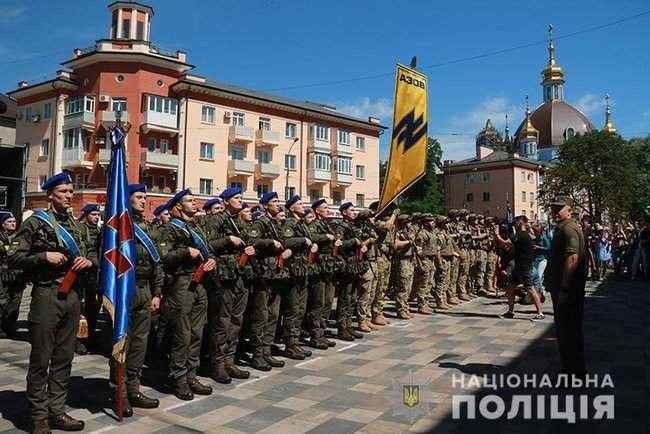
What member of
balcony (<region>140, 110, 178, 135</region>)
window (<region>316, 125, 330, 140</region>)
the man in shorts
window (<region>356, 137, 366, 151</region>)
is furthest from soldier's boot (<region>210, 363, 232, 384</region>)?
window (<region>356, 137, 366, 151</region>)

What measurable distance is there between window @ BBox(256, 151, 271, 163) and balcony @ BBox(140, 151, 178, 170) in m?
7.61

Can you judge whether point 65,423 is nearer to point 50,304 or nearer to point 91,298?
point 50,304

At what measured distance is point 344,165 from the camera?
165ft

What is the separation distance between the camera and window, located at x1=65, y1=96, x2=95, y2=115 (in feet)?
128

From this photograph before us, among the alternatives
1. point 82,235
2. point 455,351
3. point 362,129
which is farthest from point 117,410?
point 362,129

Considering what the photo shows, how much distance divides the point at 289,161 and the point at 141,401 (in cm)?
4219

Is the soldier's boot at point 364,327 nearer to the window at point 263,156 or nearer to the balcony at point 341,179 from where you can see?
the window at point 263,156

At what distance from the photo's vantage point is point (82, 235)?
5.04 meters

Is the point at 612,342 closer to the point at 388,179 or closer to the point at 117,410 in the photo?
the point at 388,179

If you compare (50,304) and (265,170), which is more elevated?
(265,170)

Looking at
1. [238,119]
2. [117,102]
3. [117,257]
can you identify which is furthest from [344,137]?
[117,257]

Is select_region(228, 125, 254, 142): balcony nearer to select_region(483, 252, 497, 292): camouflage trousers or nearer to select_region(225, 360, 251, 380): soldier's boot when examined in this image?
select_region(483, 252, 497, 292): camouflage trousers

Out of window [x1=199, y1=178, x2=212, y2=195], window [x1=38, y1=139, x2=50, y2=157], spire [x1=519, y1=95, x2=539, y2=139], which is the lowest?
window [x1=199, y1=178, x2=212, y2=195]

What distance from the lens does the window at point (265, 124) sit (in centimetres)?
4484
